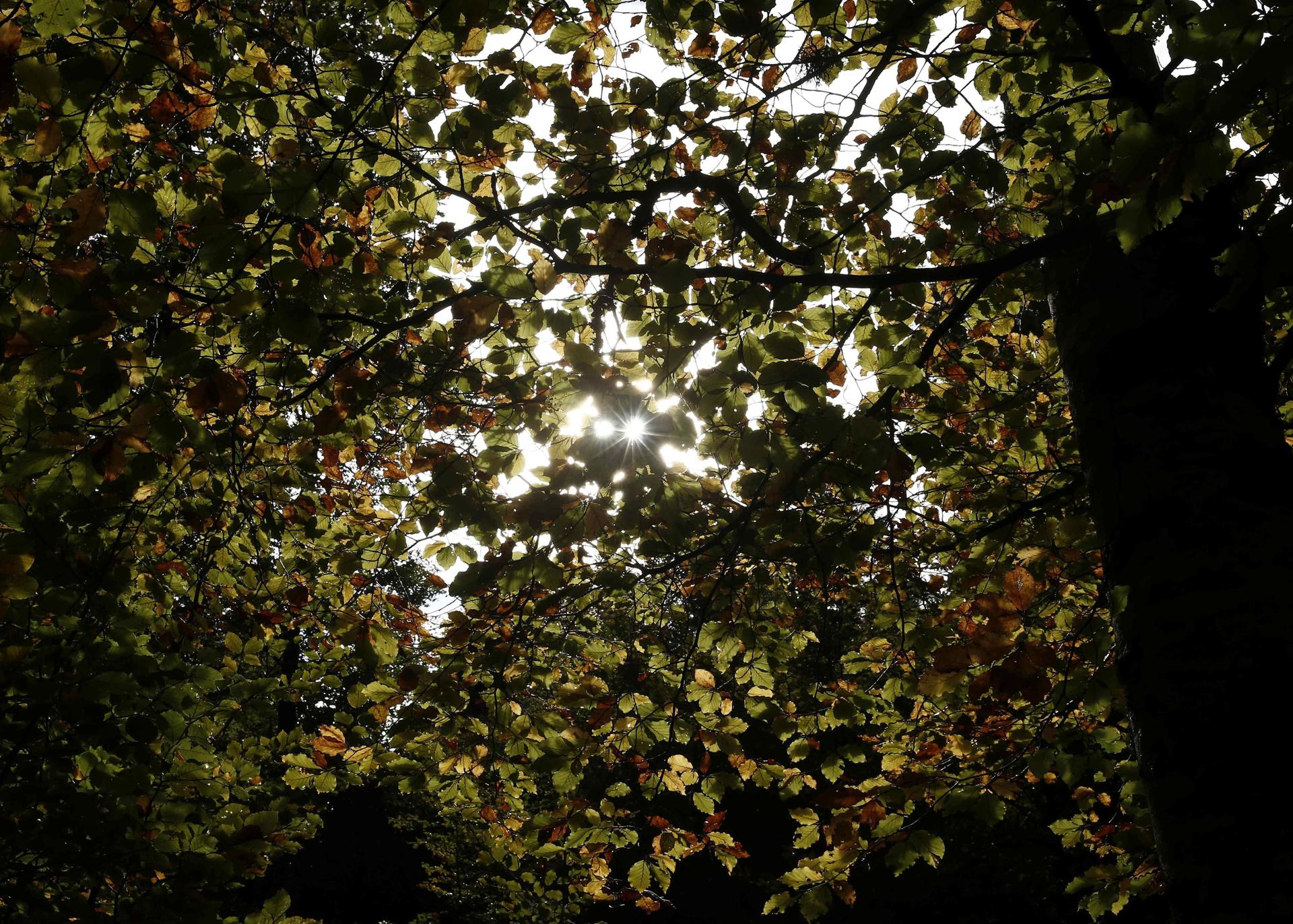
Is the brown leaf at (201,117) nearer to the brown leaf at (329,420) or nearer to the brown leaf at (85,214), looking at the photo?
the brown leaf at (85,214)

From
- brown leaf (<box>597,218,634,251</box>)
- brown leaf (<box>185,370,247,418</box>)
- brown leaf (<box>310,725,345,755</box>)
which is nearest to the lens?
brown leaf (<box>185,370,247,418</box>)

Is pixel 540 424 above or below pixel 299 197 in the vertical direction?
below

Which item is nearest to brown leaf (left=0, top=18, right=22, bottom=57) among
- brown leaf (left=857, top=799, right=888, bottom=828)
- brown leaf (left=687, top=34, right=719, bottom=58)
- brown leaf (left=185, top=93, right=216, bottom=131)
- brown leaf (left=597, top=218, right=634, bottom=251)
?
brown leaf (left=185, top=93, right=216, bottom=131)

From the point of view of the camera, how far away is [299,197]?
7.43 ft

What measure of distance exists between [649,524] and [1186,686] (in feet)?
5.57

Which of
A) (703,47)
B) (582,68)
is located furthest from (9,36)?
(703,47)

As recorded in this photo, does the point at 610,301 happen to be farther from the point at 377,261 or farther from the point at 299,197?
the point at 299,197

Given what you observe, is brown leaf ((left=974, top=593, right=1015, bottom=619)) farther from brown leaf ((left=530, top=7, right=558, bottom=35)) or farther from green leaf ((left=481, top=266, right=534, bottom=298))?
brown leaf ((left=530, top=7, right=558, bottom=35))

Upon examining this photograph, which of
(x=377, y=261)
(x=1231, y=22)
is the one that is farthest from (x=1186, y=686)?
(x=377, y=261)

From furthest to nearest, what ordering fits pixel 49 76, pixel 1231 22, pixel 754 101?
pixel 754 101, pixel 49 76, pixel 1231 22

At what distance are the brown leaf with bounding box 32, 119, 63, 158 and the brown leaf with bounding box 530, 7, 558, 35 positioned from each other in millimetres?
1609

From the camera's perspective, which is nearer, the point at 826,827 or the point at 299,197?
the point at 299,197

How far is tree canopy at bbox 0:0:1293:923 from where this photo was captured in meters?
2.24

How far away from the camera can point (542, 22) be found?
9.72ft
